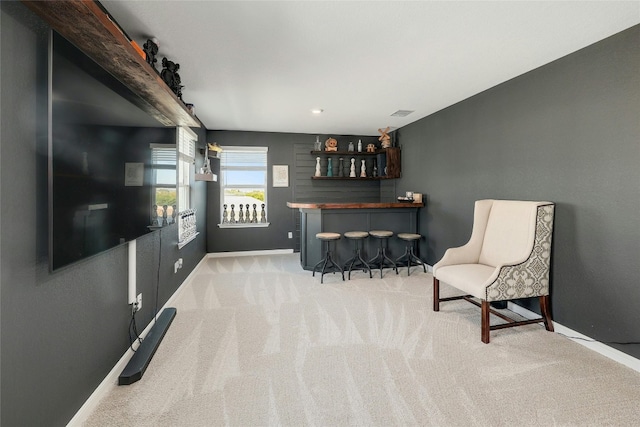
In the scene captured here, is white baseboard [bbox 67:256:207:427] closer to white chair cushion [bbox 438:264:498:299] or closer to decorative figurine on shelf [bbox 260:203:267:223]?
white chair cushion [bbox 438:264:498:299]

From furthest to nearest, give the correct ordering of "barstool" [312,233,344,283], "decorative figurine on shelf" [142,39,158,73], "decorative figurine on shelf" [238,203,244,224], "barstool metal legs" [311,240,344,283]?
"decorative figurine on shelf" [238,203,244,224] → "barstool metal legs" [311,240,344,283] → "barstool" [312,233,344,283] → "decorative figurine on shelf" [142,39,158,73]

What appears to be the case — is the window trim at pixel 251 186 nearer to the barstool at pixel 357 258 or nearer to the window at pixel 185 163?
the window at pixel 185 163

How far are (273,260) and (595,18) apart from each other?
4754 millimetres

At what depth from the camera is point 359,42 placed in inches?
91.1

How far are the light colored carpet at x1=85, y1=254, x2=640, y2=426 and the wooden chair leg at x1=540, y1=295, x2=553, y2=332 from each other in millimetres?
80

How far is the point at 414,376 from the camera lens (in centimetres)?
196

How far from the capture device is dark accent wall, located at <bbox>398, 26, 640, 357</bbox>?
2.15 metres

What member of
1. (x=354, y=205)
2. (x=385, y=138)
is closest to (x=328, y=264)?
(x=354, y=205)

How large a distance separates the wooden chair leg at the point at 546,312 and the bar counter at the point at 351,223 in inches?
86.6

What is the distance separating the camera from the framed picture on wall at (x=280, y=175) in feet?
19.0

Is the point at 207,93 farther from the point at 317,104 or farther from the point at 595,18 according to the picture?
the point at 595,18

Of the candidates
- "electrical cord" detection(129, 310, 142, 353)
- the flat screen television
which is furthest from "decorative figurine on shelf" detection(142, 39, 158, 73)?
"electrical cord" detection(129, 310, 142, 353)

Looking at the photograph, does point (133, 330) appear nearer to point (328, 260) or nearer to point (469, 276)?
point (328, 260)

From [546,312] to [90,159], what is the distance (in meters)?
3.53
